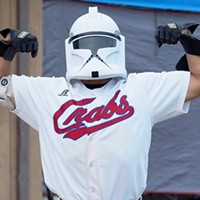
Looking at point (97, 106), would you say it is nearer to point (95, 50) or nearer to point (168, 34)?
point (95, 50)

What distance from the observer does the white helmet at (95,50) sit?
3297 millimetres

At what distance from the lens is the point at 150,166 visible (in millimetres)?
5199

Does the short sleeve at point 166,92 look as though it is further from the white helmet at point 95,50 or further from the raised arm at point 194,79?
the white helmet at point 95,50

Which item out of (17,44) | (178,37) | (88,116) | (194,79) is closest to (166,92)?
(194,79)

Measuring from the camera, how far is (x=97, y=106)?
3.30m

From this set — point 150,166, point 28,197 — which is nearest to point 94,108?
point 28,197

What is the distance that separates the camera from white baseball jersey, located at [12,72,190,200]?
3.23m

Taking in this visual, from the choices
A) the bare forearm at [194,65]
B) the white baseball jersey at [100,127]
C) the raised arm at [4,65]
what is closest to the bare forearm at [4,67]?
the raised arm at [4,65]

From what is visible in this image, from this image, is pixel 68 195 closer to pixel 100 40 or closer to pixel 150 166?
pixel 100 40

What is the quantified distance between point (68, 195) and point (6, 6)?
183 centimetres

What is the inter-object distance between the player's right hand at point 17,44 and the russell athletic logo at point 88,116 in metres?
0.31

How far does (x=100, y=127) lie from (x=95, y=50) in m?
0.33

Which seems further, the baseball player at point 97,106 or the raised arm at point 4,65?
the raised arm at point 4,65

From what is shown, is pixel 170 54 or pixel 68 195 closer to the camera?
pixel 68 195
